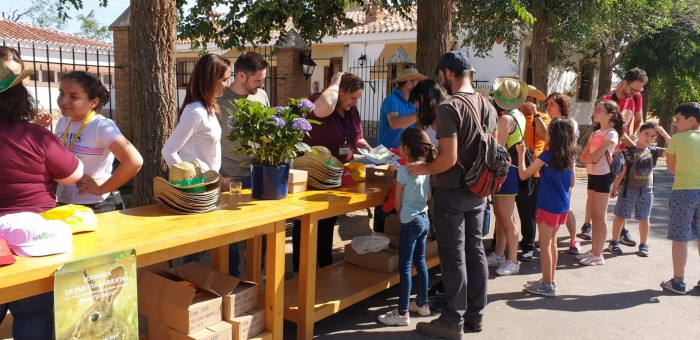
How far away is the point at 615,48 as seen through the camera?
59.8 feet

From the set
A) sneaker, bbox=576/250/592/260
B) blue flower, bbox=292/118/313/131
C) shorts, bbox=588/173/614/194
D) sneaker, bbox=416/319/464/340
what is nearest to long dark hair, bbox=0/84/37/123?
blue flower, bbox=292/118/313/131

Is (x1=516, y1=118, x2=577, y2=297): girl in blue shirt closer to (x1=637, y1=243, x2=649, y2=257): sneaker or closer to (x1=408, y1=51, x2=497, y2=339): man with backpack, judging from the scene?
(x1=408, y1=51, x2=497, y2=339): man with backpack

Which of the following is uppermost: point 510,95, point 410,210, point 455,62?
point 455,62

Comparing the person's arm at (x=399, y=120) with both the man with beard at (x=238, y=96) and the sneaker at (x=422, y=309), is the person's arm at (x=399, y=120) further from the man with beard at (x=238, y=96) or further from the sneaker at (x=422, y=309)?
the sneaker at (x=422, y=309)

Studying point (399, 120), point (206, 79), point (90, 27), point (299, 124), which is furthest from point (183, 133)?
point (90, 27)

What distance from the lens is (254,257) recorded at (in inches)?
149

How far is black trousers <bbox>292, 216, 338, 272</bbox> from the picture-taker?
451cm

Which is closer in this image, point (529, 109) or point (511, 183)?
point (511, 183)

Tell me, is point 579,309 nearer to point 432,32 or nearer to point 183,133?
point 183,133

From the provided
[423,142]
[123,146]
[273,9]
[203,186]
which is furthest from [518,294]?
[273,9]

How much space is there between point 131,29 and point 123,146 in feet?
5.72

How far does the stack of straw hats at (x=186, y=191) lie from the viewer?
2.80m

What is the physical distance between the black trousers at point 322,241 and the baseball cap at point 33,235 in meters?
2.43

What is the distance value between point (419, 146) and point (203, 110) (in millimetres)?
1389
